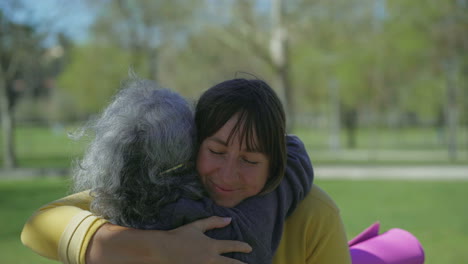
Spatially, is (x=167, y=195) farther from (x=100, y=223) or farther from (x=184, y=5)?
Result: (x=184, y=5)

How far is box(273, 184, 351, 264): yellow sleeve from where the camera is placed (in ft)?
6.05

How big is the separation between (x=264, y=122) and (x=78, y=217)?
25.1 inches

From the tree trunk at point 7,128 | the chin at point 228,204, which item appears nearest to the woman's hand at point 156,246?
the chin at point 228,204

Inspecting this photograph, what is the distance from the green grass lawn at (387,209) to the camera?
6766mm

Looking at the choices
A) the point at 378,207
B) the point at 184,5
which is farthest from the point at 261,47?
the point at 378,207

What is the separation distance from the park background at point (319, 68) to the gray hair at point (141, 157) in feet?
16.3

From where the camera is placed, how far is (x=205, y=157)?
174 centimetres

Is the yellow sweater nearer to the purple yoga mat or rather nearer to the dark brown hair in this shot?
the dark brown hair

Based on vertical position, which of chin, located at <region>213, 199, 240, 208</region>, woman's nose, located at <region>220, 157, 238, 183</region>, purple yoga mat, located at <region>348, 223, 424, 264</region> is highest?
woman's nose, located at <region>220, 157, 238, 183</region>

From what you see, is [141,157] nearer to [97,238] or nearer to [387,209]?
[97,238]

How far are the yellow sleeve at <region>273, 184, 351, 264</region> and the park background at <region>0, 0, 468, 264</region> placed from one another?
4.74 m

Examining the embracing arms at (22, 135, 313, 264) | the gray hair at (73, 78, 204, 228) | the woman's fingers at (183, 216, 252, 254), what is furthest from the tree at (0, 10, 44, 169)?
the woman's fingers at (183, 216, 252, 254)

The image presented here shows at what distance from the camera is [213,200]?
1.79m

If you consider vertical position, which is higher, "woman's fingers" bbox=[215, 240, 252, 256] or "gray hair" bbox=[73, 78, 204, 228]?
"gray hair" bbox=[73, 78, 204, 228]
